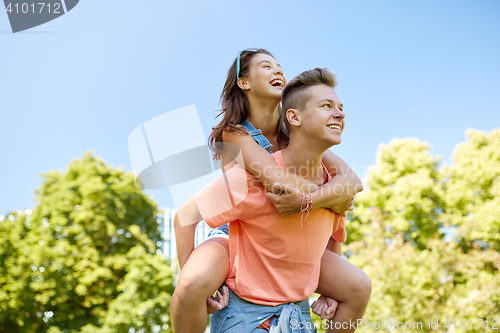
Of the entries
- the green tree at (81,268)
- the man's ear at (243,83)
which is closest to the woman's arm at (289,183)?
the man's ear at (243,83)

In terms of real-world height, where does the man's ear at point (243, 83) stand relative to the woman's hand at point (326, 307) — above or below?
above

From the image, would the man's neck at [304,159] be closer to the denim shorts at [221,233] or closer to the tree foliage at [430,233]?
the denim shorts at [221,233]

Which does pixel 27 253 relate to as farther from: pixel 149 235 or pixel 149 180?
pixel 149 180

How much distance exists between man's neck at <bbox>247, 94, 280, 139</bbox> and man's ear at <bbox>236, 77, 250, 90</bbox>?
84 mm

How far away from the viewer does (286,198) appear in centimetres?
177

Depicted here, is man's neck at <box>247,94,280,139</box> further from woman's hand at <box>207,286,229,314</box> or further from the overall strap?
woman's hand at <box>207,286,229,314</box>

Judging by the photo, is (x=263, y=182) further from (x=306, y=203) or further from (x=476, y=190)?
(x=476, y=190)

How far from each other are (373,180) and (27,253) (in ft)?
44.0

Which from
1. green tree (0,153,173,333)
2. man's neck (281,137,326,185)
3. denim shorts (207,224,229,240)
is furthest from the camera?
green tree (0,153,173,333)

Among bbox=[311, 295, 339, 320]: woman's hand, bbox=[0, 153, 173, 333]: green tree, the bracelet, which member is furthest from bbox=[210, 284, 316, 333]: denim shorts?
bbox=[0, 153, 173, 333]: green tree

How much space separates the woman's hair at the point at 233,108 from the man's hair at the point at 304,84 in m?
0.35

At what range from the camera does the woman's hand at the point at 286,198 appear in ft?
5.81

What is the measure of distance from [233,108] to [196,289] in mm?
1148

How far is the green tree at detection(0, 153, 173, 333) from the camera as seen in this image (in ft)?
40.0
